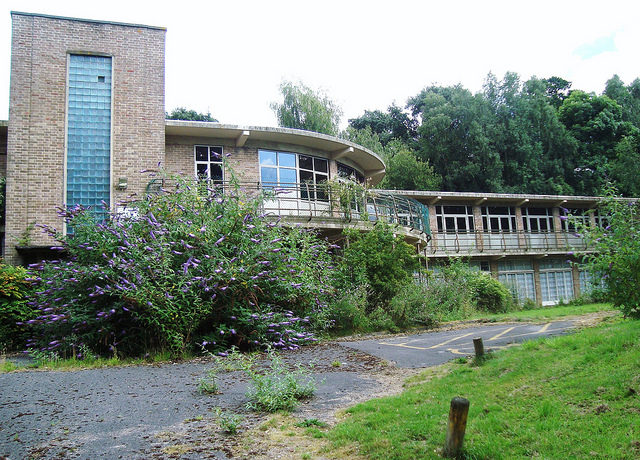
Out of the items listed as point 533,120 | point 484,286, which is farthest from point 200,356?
point 533,120

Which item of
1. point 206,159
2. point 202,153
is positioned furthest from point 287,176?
point 202,153

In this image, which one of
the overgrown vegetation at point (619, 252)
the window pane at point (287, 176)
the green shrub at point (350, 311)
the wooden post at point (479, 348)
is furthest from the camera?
the window pane at point (287, 176)

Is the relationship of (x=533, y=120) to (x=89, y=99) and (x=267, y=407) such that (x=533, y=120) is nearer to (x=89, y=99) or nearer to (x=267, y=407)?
(x=89, y=99)

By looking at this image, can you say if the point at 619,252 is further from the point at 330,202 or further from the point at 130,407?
the point at 330,202

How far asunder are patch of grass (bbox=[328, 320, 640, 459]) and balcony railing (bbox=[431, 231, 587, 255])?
22.2 m

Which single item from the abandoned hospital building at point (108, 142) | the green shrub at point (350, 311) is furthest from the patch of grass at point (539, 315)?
the green shrub at point (350, 311)

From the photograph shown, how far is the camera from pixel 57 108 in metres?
16.4

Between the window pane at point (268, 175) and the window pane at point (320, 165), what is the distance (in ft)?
6.08

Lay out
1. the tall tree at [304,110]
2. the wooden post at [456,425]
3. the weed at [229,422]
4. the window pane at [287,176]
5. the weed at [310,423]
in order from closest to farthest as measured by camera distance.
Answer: the wooden post at [456,425] → the weed at [229,422] → the weed at [310,423] → the window pane at [287,176] → the tall tree at [304,110]

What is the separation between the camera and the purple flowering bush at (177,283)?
9852 millimetres

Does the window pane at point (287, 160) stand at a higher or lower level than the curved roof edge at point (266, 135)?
lower

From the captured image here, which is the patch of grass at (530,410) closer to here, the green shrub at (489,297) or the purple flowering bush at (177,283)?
the purple flowering bush at (177,283)

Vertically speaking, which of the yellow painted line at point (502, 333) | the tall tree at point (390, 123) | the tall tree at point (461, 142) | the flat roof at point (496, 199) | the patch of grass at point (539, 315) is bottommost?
the yellow painted line at point (502, 333)

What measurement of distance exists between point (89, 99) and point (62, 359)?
393 inches
